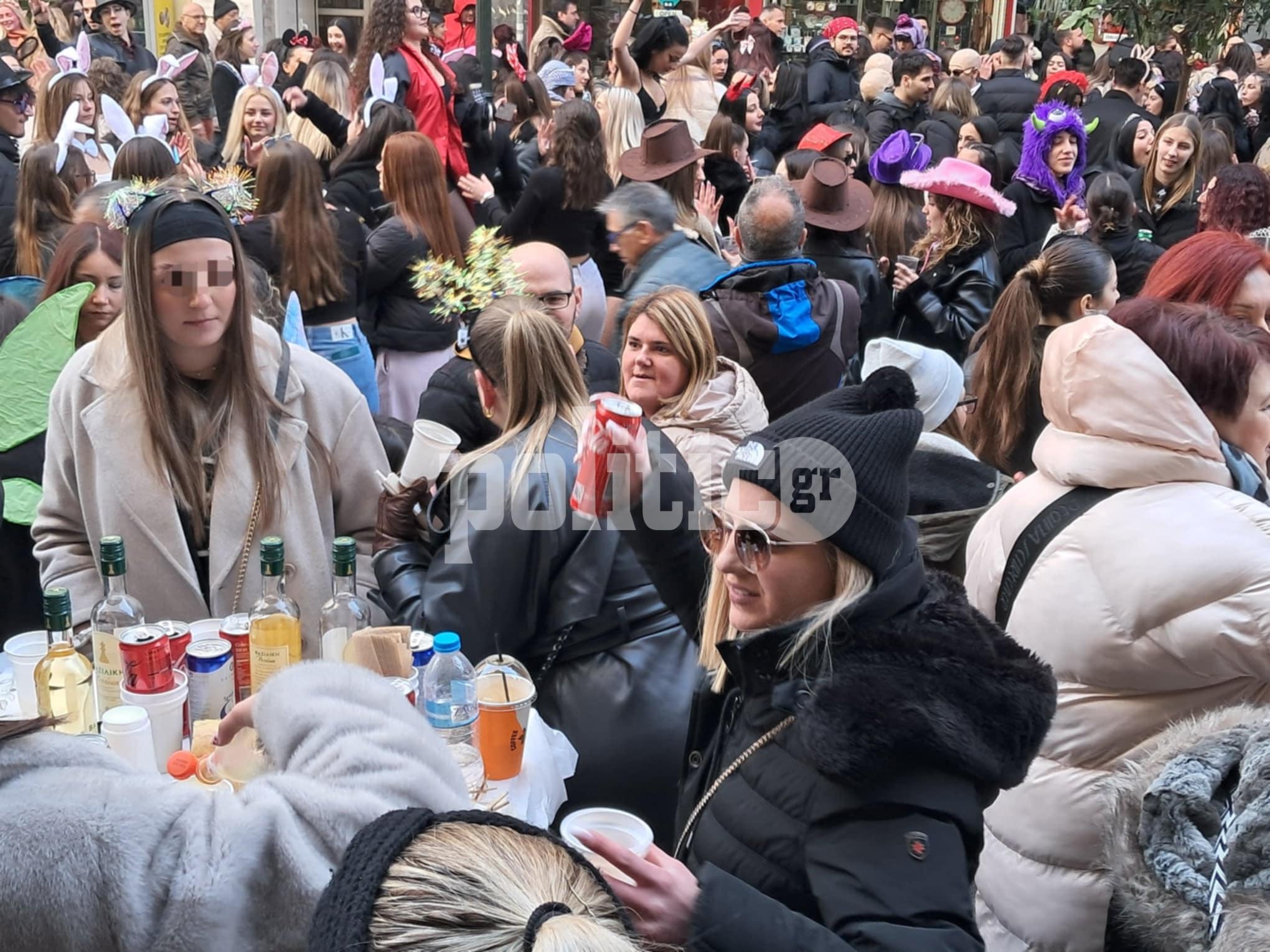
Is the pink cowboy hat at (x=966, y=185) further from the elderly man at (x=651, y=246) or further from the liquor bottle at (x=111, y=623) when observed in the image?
the liquor bottle at (x=111, y=623)

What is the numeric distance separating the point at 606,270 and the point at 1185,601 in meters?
4.42

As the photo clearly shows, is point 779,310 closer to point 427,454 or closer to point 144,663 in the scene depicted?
point 427,454

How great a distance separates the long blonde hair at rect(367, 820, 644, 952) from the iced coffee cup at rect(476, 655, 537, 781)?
97cm

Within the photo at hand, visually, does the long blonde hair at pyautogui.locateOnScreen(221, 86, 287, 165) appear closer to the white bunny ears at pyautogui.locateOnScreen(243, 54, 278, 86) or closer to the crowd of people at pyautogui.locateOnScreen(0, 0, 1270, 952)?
the crowd of people at pyautogui.locateOnScreen(0, 0, 1270, 952)

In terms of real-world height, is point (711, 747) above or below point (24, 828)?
below

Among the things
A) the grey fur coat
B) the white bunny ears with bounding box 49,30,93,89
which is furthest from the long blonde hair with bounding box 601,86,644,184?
the grey fur coat

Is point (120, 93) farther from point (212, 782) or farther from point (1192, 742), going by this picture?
point (1192, 742)

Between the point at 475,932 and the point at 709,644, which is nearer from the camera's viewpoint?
the point at 475,932

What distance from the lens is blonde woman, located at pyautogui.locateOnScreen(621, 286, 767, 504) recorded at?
129 inches

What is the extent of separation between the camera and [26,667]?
2.13 metres

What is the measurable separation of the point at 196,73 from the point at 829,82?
219 inches

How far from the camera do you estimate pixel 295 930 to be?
1.35 m

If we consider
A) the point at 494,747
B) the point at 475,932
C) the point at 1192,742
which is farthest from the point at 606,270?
the point at 475,932

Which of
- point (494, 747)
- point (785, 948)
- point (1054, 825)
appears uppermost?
point (785, 948)
